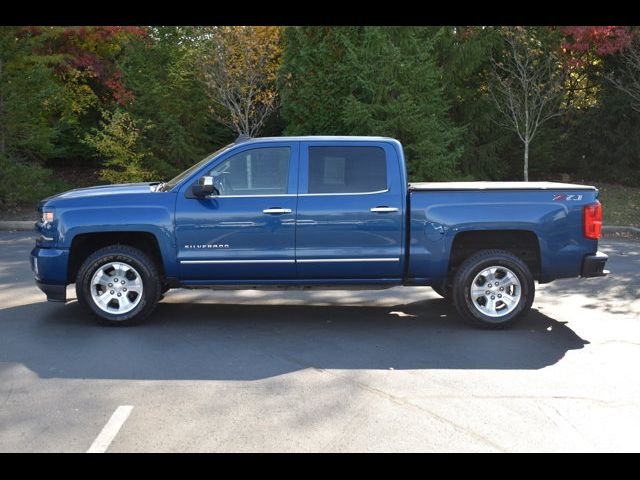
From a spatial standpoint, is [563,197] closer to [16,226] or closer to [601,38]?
[16,226]

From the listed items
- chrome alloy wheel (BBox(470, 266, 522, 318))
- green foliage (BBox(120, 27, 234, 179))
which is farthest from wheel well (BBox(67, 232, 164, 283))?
green foliage (BBox(120, 27, 234, 179))

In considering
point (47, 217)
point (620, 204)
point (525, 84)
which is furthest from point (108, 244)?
point (620, 204)

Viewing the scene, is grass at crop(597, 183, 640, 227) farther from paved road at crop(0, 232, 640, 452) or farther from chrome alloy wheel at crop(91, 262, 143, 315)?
chrome alloy wheel at crop(91, 262, 143, 315)

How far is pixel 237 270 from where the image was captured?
7742mm

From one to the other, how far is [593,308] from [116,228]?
208 inches

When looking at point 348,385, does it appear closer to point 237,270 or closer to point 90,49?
point 237,270

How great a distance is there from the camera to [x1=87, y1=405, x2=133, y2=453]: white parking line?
455cm

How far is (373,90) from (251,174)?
38.0ft

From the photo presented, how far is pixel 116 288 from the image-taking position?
7.77 m

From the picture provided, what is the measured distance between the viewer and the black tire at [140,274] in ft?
25.2

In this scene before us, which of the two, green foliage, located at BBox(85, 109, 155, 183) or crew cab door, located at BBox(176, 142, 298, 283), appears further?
green foliage, located at BBox(85, 109, 155, 183)

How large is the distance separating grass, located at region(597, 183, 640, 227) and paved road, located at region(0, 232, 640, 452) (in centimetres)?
828

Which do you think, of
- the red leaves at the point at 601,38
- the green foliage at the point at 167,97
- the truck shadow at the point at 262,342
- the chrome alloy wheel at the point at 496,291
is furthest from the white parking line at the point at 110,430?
the red leaves at the point at 601,38

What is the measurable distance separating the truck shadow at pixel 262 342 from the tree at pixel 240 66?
37.3 feet
